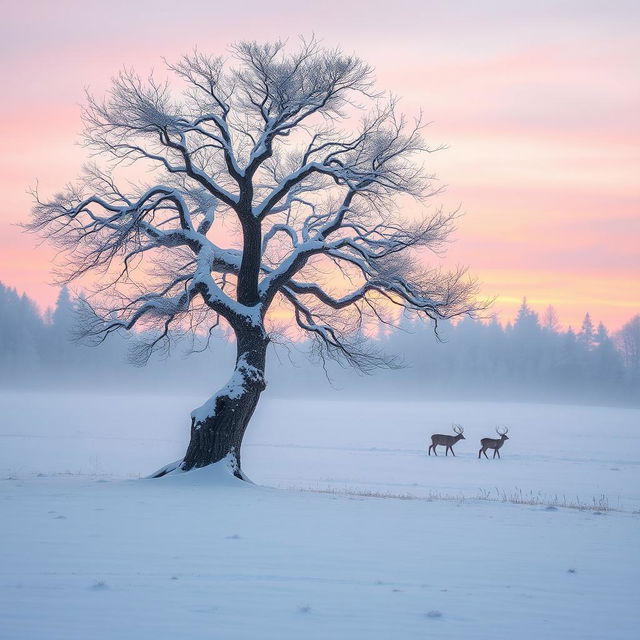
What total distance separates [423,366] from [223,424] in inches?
4864

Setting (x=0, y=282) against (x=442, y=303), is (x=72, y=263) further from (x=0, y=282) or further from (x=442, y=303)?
(x=0, y=282)

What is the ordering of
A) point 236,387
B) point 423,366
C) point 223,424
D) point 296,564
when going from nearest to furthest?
point 296,564 → point 223,424 → point 236,387 → point 423,366

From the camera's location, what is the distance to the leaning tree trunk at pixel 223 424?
15.6m

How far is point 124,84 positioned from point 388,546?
36.6 ft

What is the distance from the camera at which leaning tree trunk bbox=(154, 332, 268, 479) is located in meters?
15.6

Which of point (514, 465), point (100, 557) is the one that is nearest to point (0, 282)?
point (514, 465)

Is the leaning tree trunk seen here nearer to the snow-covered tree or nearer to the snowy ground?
the snowy ground

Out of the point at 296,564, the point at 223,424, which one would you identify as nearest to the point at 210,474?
the point at 223,424

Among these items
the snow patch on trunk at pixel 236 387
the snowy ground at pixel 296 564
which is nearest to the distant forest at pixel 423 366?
the snow patch on trunk at pixel 236 387

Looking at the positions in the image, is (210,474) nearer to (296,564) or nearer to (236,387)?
(236,387)

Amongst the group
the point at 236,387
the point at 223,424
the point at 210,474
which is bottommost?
the point at 210,474

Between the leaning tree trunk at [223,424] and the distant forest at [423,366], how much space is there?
3834 inches

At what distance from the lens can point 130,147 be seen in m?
16.5

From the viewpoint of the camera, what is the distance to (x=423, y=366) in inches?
5399
